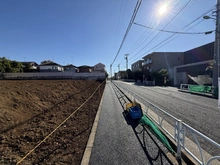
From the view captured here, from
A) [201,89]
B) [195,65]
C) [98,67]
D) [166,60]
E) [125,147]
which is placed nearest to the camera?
[125,147]

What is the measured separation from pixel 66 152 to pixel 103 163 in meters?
1.06

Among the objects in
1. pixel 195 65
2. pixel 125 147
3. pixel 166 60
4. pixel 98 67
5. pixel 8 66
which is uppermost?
pixel 98 67

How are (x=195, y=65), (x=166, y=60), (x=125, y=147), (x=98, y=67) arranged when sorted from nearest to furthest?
(x=125, y=147) < (x=195, y=65) < (x=166, y=60) < (x=98, y=67)

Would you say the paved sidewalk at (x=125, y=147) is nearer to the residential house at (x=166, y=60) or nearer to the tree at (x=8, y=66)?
the residential house at (x=166, y=60)

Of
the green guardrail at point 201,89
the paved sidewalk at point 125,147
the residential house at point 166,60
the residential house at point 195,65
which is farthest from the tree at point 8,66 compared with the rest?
the paved sidewalk at point 125,147

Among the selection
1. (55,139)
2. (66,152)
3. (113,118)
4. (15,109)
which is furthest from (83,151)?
(15,109)

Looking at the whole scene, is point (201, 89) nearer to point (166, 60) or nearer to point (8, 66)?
point (166, 60)

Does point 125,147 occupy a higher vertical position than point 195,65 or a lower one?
lower

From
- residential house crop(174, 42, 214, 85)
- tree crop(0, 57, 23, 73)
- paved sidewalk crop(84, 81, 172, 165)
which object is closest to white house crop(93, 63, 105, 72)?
tree crop(0, 57, 23, 73)

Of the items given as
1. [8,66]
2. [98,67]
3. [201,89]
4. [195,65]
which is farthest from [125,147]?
[98,67]

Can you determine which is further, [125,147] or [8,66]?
[8,66]

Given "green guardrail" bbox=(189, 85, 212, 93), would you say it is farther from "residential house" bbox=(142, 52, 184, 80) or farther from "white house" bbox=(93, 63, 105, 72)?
"white house" bbox=(93, 63, 105, 72)

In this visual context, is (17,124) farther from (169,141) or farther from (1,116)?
(169,141)

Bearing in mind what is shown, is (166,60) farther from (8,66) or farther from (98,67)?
(98,67)
